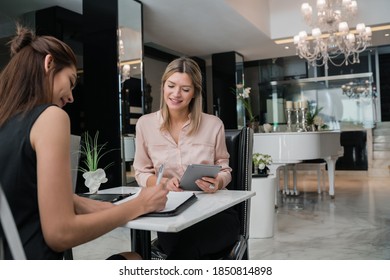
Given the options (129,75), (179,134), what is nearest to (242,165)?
(179,134)

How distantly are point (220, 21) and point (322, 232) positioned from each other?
344 cm

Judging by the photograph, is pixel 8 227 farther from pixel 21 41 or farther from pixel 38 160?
pixel 21 41

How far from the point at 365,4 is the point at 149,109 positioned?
401 cm

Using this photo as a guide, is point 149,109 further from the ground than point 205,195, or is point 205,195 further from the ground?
point 149,109

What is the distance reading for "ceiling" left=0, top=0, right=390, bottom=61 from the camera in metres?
4.61

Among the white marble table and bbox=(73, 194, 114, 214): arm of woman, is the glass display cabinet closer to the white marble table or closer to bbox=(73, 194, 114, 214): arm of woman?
the white marble table

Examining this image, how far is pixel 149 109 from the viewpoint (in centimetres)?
690

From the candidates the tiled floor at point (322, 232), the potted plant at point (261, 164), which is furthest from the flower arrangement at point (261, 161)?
the tiled floor at point (322, 232)

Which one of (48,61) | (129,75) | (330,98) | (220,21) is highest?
(220,21)

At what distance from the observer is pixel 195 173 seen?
124 centimetres

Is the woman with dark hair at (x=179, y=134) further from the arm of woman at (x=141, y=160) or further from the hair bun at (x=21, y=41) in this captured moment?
the hair bun at (x=21, y=41)

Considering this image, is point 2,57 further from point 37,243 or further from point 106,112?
point 37,243

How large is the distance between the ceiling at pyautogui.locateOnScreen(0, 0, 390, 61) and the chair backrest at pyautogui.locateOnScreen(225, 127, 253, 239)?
3.33 m
